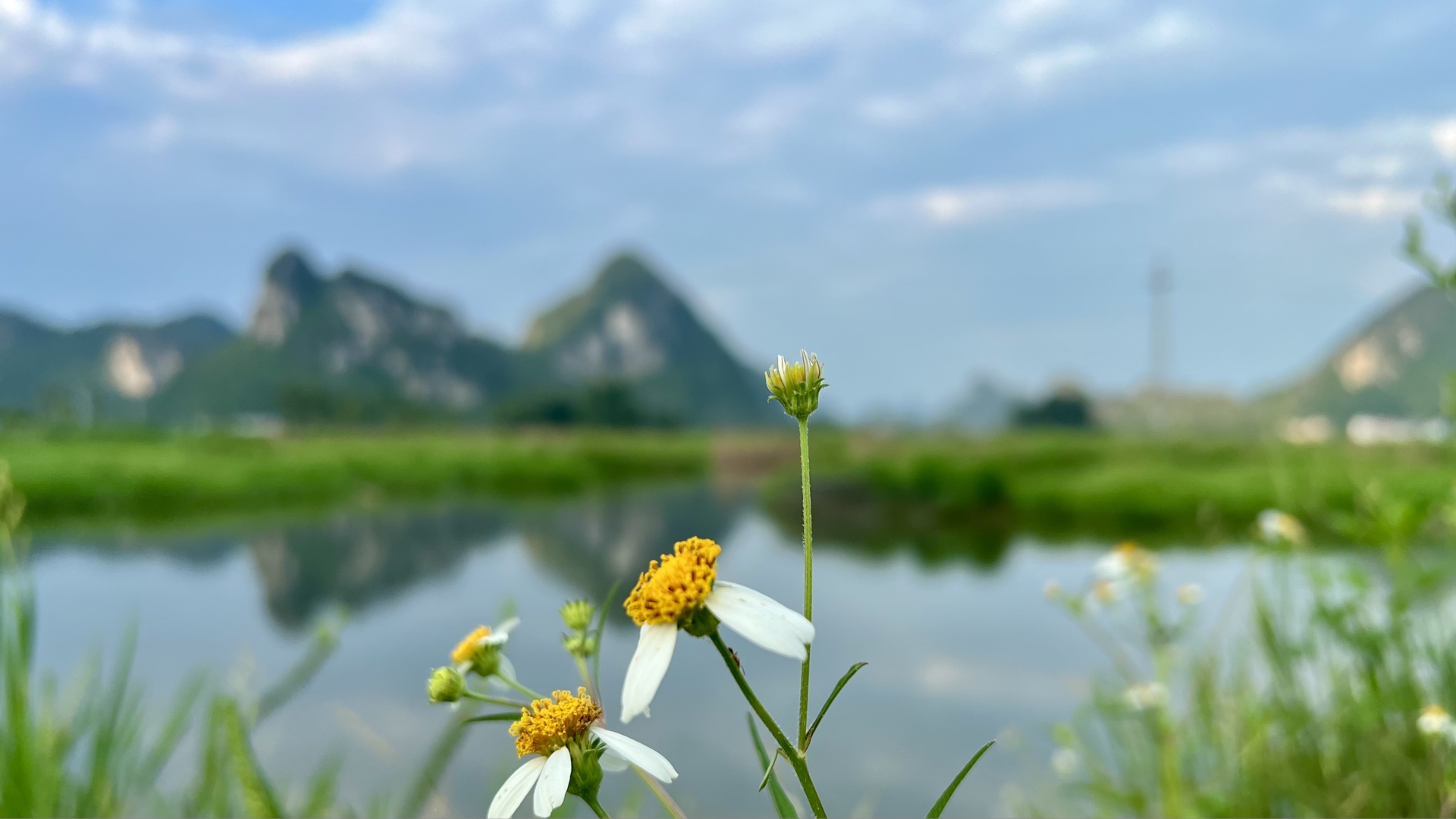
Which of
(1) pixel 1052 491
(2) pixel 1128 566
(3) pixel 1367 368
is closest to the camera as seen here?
(2) pixel 1128 566

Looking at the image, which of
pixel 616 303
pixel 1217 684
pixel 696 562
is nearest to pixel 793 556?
pixel 1217 684

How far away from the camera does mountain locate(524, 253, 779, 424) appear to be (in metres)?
63.8

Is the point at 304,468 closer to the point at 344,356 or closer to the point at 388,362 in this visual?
the point at 344,356

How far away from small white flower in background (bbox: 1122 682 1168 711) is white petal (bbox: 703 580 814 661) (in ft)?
6.43

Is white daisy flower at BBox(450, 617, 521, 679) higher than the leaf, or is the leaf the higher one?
white daisy flower at BBox(450, 617, 521, 679)

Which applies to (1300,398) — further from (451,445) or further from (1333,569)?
(1333,569)

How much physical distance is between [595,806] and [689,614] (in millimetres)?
82


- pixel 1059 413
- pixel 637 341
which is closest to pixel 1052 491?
pixel 1059 413

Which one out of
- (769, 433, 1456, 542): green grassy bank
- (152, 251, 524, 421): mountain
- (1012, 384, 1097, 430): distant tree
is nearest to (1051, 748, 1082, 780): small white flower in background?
(769, 433, 1456, 542): green grassy bank

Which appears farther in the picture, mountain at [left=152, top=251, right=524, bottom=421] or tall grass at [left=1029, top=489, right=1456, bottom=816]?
mountain at [left=152, top=251, right=524, bottom=421]

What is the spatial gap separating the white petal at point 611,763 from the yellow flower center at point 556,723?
21 mm

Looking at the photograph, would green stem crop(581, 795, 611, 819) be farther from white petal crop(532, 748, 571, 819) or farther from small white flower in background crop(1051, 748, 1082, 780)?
small white flower in background crop(1051, 748, 1082, 780)

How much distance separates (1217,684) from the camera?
2.52 m

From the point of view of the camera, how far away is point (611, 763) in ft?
1.21
